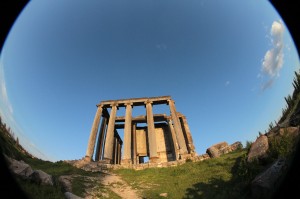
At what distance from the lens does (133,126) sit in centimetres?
4031

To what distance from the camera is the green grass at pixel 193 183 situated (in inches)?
455

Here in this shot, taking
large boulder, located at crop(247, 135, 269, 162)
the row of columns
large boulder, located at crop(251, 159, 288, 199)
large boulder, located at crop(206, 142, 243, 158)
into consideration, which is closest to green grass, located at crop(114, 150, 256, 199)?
large boulder, located at crop(247, 135, 269, 162)

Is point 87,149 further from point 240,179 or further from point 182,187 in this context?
point 240,179

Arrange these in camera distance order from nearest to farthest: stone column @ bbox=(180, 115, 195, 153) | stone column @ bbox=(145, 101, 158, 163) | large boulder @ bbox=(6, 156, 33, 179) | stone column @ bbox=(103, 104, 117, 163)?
large boulder @ bbox=(6, 156, 33, 179) < stone column @ bbox=(145, 101, 158, 163) < stone column @ bbox=(103, 104, 117, 163) < stone column @ bbox=(180, 115, 195, 153)

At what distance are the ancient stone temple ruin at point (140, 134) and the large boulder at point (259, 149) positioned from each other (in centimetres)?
1752

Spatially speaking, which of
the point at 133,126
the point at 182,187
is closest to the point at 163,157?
the point at 133,126

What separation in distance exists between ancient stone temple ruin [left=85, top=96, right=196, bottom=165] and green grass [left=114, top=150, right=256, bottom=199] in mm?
11004

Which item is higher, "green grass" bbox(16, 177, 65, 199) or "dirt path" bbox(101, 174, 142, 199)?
"dirt path" bbox(101, 174, 142, 199)

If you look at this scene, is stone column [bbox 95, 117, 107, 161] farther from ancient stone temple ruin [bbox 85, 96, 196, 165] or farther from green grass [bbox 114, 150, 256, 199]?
green grass [bbox 114, 150, 256, 199]

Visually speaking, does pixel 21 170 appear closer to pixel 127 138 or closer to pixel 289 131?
pixel 289 131

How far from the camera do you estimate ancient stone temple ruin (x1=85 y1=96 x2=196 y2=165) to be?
32.2 meters

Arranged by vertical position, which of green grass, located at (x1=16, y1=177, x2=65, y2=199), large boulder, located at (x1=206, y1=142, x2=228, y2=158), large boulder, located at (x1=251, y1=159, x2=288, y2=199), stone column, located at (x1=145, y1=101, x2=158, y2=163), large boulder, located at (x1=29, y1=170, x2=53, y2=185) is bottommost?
large boulder, located at (x1=251, y1=159, x2=288, y2=199)

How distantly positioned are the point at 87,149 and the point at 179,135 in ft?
39.2

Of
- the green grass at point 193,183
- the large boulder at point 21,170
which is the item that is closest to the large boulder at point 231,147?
the green grass at point 193,183
